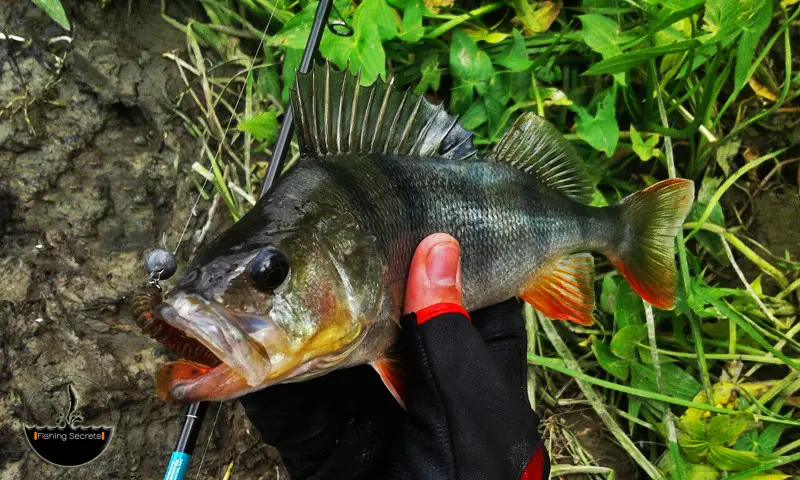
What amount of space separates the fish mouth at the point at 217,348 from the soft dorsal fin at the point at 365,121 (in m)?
0.54

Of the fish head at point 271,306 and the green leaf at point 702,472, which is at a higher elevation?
the fish head at point 271,306

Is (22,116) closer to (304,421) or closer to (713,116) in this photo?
(304,421)

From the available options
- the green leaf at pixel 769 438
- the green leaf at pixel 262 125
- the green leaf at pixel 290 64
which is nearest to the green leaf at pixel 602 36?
the green leaf at pixel 290 64

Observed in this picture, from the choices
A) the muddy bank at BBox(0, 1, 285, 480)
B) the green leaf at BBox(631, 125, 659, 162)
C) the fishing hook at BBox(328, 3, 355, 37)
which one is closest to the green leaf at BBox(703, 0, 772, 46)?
the green leaf at BBox(631, 125, 659, 162)

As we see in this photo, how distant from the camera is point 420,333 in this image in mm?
1357

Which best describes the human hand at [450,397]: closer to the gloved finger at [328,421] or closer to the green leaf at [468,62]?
the gloved finger at [328,421]

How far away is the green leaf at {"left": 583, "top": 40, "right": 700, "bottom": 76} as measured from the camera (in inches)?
69.7

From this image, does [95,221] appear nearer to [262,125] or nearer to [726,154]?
[262,125]

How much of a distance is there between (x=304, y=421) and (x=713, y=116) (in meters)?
2.04

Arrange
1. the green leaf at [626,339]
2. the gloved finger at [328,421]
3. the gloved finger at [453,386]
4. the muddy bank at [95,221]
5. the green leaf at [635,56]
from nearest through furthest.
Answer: the gloved finger at [453,386] < the gloved finger at [328,421] < the green leaf at [635,56] < the muddy bank at [95,221] < the green leaf at [626,339]

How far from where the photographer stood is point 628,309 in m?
2.09

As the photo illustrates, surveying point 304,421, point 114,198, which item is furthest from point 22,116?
point 304,421

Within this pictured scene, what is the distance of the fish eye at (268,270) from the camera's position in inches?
42.1

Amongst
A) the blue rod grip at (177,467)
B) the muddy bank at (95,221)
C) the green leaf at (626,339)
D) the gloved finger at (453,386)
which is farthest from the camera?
the green leaf at (626,339)
